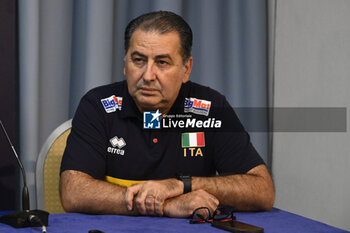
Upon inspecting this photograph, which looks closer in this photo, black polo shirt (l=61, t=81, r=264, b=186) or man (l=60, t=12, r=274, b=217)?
man (l=60, t=12, r=274, b=217)

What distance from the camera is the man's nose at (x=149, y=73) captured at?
181 cm

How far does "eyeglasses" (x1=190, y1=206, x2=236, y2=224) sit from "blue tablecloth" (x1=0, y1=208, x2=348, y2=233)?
1.1 inches

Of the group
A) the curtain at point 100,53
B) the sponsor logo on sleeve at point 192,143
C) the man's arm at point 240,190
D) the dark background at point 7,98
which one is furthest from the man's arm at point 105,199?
the curtain at point 100,53

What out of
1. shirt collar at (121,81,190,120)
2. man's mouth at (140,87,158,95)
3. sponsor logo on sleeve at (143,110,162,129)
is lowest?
sponsor logo on sleeve at (143,110,162,129)

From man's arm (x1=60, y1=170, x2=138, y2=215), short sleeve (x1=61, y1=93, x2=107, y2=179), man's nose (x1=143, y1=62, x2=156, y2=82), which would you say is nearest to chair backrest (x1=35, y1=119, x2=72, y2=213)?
short sleeve (x1=61, y1=93, x2=107, y2=179)

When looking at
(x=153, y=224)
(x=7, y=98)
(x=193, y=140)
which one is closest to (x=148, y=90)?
(x=193, y=140)

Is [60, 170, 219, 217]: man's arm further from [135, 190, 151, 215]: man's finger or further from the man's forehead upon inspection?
the man's forehead

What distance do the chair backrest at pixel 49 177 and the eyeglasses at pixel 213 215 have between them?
0.80 metres

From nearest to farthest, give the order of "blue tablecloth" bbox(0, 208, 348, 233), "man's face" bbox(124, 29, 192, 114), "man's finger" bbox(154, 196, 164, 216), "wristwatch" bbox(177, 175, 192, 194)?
"blue tablecloth" bbox(0, 208, 348, 233), "man's finger" bbox(154, 196, 164, 216), "wristwatch" bbox(177, 175, 192, 194), "man's face" bbox(124, 29, 192, 114)

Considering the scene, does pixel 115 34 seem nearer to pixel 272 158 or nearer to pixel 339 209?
pixel 272 158

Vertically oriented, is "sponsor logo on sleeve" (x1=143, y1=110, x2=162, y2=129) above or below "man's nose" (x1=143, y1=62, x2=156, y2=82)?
below

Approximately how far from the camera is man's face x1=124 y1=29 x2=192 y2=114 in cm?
184

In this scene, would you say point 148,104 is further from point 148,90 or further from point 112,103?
point 112,103

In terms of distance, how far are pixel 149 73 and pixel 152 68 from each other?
0.03 meters
